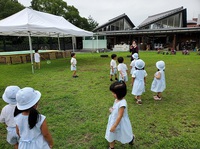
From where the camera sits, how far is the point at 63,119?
327 centimetres

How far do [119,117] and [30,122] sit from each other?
103 cm

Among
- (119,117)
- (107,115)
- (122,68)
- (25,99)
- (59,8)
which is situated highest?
(59,8)

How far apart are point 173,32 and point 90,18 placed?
23269 millimetres

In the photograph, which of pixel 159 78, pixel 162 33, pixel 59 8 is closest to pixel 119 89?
pixel 159 78

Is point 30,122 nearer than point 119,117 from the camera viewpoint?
Yes

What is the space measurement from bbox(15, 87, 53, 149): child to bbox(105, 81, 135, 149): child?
2.78ft

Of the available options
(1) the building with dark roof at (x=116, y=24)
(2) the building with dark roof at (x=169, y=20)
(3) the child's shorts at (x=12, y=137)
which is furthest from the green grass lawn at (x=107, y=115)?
(1) the building with dark roof at (x=116, y=24)

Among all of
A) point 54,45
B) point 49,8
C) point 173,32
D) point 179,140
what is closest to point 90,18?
point 49,8

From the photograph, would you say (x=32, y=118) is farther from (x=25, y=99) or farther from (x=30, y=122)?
(x=25, y=99)

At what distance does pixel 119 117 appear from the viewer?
2.01m

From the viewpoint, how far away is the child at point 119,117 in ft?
6.67

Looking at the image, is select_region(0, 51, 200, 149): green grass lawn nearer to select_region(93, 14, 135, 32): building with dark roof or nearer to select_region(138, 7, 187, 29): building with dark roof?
select_region(138, 7, 187, 29): building with dark roof

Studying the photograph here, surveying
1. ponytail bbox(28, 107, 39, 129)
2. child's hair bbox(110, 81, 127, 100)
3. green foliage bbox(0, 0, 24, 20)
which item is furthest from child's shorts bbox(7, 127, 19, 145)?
green foliage bbox(0, 0, 24, 20)

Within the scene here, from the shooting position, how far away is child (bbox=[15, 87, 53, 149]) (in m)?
1.51
